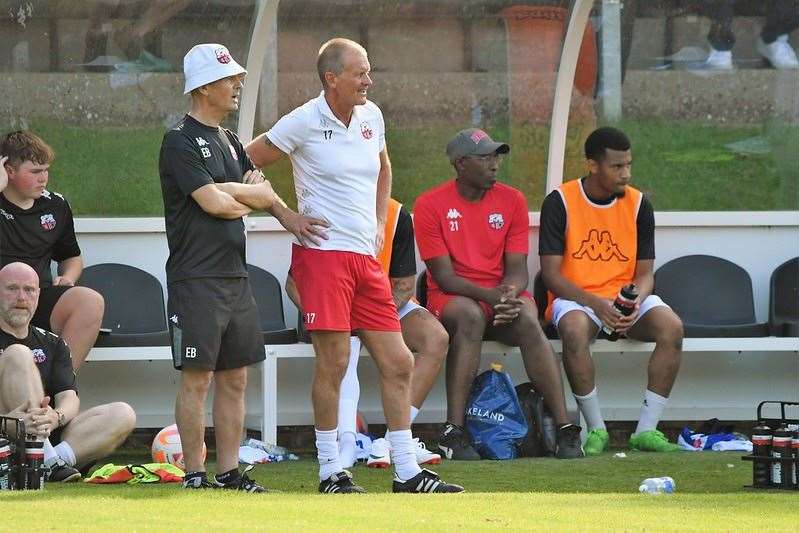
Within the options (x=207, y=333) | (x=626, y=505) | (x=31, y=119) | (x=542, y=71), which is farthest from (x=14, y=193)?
(x=626, y=505)

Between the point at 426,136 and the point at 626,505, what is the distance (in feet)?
13.7

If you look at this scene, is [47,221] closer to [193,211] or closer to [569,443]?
[193,211]

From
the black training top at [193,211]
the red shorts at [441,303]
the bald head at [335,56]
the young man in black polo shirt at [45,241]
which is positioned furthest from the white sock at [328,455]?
the red shorts at [441,303]

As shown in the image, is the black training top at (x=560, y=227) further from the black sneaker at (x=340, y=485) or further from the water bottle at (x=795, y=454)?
the black sneaker at (x=340, y=485)

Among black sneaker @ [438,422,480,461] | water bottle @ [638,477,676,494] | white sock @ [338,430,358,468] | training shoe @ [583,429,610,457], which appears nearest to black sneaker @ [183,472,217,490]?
white sock @ [338,430,358,468]

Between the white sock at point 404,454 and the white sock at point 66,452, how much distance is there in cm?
167

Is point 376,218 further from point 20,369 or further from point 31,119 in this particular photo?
point 31,119

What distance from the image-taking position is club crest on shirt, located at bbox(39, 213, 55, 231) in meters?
8.54

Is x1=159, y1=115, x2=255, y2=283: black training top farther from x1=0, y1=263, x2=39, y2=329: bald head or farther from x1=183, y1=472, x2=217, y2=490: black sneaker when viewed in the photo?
x1=0, y1=263, x2=39, y2=329: bald head

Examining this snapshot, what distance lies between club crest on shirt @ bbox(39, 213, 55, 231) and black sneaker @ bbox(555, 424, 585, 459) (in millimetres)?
2921

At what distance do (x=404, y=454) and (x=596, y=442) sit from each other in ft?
7.20

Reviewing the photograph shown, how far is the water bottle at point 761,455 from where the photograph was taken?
268 inches

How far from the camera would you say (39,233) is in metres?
8.51

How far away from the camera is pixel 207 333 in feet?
21.4
